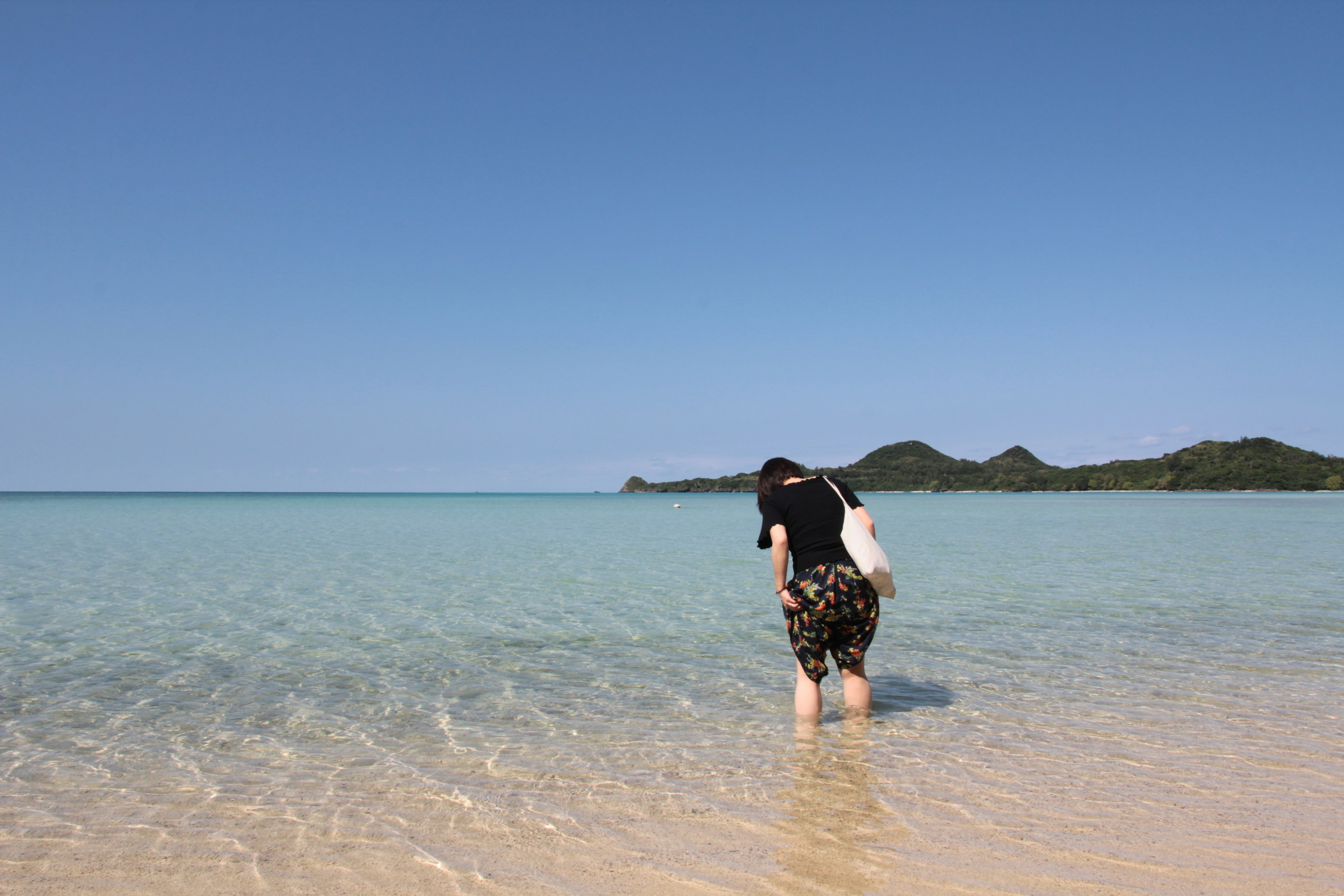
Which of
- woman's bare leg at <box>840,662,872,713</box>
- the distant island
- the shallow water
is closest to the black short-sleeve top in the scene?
woman's bare leg at <box>840,662,872,713</box>

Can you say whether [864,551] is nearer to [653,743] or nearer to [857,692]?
[857,692]

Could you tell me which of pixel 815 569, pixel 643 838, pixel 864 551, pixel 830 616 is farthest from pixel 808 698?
pixel 643 838

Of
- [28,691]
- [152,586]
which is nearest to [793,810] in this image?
[28,691]

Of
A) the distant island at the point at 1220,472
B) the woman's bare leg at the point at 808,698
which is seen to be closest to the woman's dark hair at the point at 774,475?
the woman's bare leg at the point at 808,698

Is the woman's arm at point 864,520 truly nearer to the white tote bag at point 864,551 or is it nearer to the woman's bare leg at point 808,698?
the white tote bag at point 864,551

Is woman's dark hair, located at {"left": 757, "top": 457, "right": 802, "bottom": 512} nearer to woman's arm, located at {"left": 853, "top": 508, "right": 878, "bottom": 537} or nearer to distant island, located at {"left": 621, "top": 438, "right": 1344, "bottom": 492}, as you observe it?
woman's arm, located at {"left": 853, "top": 508, "right": 878, "bottom": 537}

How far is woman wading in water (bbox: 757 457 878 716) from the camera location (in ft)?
19.1

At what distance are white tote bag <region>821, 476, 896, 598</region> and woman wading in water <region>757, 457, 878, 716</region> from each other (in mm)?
37

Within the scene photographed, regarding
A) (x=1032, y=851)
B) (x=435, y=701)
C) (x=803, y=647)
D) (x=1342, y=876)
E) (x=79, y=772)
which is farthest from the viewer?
(x=435, y=701)

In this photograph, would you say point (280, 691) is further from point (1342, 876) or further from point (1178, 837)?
point (1342, 876)

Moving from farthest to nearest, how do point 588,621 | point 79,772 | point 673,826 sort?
1. point 588,621
2. point 79,772
3. point 673,826

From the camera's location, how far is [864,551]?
5.72 m

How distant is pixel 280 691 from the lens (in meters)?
7.64

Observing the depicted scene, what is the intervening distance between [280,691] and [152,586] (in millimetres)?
10018
